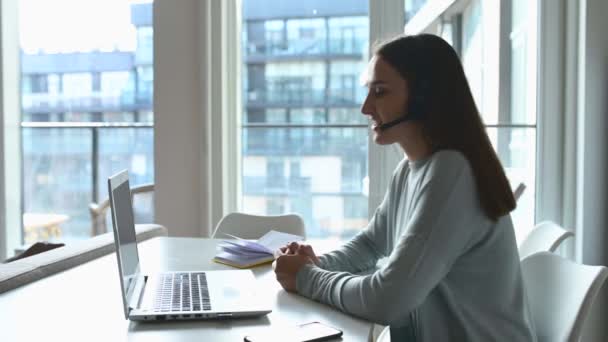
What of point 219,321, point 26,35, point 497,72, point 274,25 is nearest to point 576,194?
point 497,72

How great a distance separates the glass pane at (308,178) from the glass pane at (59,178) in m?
1.42

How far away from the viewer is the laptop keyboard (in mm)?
1295

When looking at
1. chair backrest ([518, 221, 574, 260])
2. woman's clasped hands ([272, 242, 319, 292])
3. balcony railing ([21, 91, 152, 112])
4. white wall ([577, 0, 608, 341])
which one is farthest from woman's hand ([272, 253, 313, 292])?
balcony railing ([21, 91, 152, 112])

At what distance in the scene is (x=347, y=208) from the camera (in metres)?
3.42

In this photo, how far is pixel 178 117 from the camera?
130 inches

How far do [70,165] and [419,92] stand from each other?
3.39 m

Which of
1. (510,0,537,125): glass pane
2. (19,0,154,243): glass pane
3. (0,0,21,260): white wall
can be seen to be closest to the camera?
(510,0,537,125): glass pane

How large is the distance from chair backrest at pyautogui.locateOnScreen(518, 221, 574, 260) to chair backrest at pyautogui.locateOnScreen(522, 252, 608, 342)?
428 millimetres

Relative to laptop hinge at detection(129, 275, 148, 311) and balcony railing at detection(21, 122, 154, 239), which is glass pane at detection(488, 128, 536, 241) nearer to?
laptop hinge at detection(129, 275, 148, 311)

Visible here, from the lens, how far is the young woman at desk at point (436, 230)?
1277 mm

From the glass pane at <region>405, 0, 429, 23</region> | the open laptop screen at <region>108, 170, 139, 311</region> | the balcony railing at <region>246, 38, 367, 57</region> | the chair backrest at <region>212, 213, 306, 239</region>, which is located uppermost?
the glass pane at <region>405, 0, 429, 23</region>

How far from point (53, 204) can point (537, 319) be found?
138 inches

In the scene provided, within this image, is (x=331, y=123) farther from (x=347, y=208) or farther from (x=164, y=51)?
(x=164, y=51)

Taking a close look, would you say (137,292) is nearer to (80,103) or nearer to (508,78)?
(508,78)
